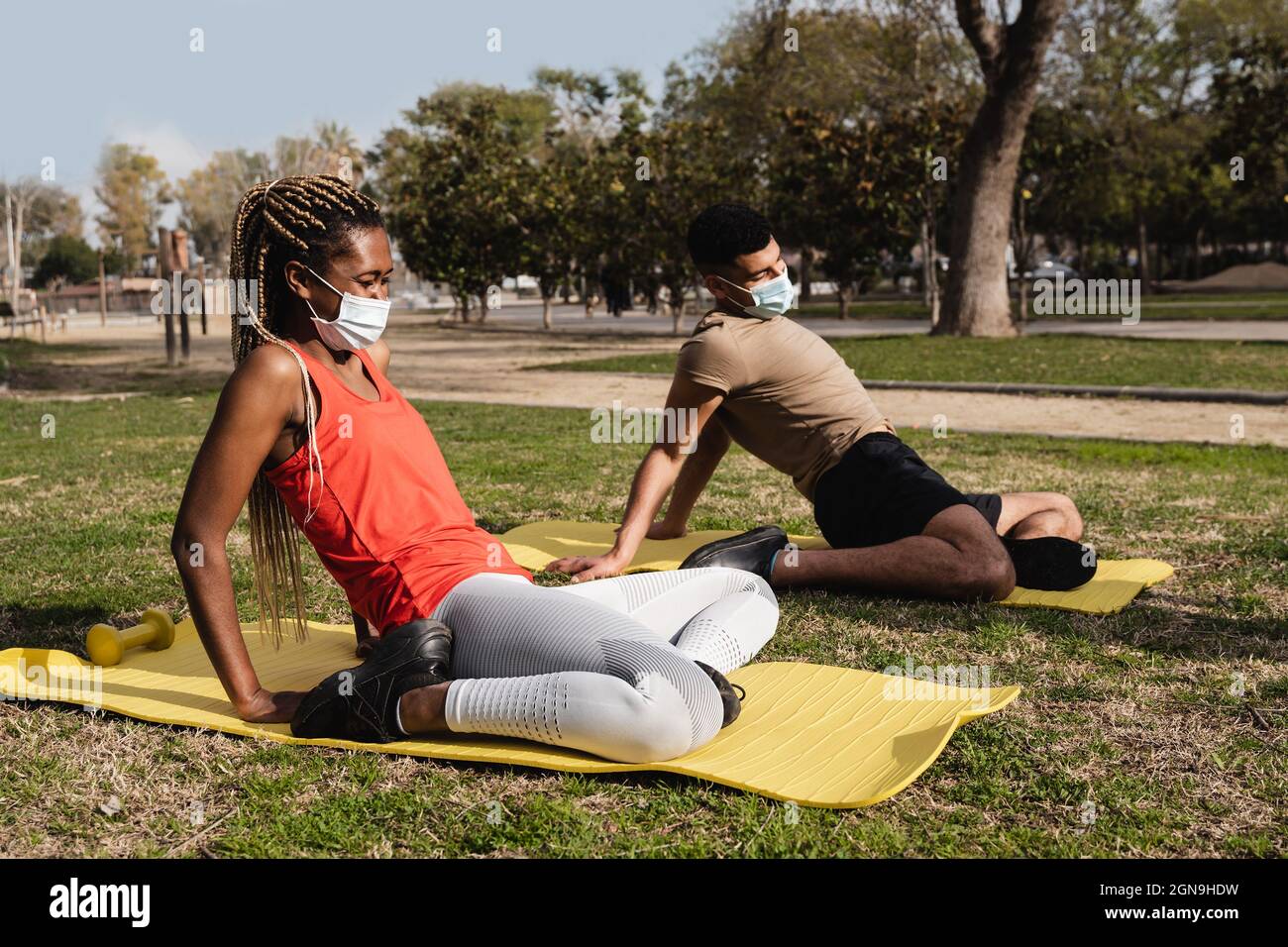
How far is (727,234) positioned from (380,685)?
232cm

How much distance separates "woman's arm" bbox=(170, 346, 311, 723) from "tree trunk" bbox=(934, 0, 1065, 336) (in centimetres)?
1850

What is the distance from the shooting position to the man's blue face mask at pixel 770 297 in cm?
482

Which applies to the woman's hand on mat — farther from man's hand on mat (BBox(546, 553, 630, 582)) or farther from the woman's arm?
the woman's arm

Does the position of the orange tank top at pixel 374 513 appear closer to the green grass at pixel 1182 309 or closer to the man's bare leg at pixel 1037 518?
the man's bare leg at pixel 1037 518

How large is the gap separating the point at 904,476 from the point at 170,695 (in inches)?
104

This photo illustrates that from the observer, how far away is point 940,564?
457 cm

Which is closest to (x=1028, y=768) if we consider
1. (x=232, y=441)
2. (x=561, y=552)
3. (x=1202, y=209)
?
(x=232, y=441)

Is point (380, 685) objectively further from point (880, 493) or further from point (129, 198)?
point (129, 198)

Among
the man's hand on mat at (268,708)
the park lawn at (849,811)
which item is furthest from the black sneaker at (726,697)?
the man's hand on mat at (268,708)

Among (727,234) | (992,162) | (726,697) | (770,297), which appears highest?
(992,162)

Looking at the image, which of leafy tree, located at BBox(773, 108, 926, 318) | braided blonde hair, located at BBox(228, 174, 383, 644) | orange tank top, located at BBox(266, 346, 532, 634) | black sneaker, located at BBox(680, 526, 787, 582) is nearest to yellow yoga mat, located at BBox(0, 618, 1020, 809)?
orange tank top, located at BBox(266, 346, 532, 634)

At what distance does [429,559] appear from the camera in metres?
3.36

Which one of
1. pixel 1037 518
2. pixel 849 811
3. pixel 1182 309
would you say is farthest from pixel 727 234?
pixel 1182 309
